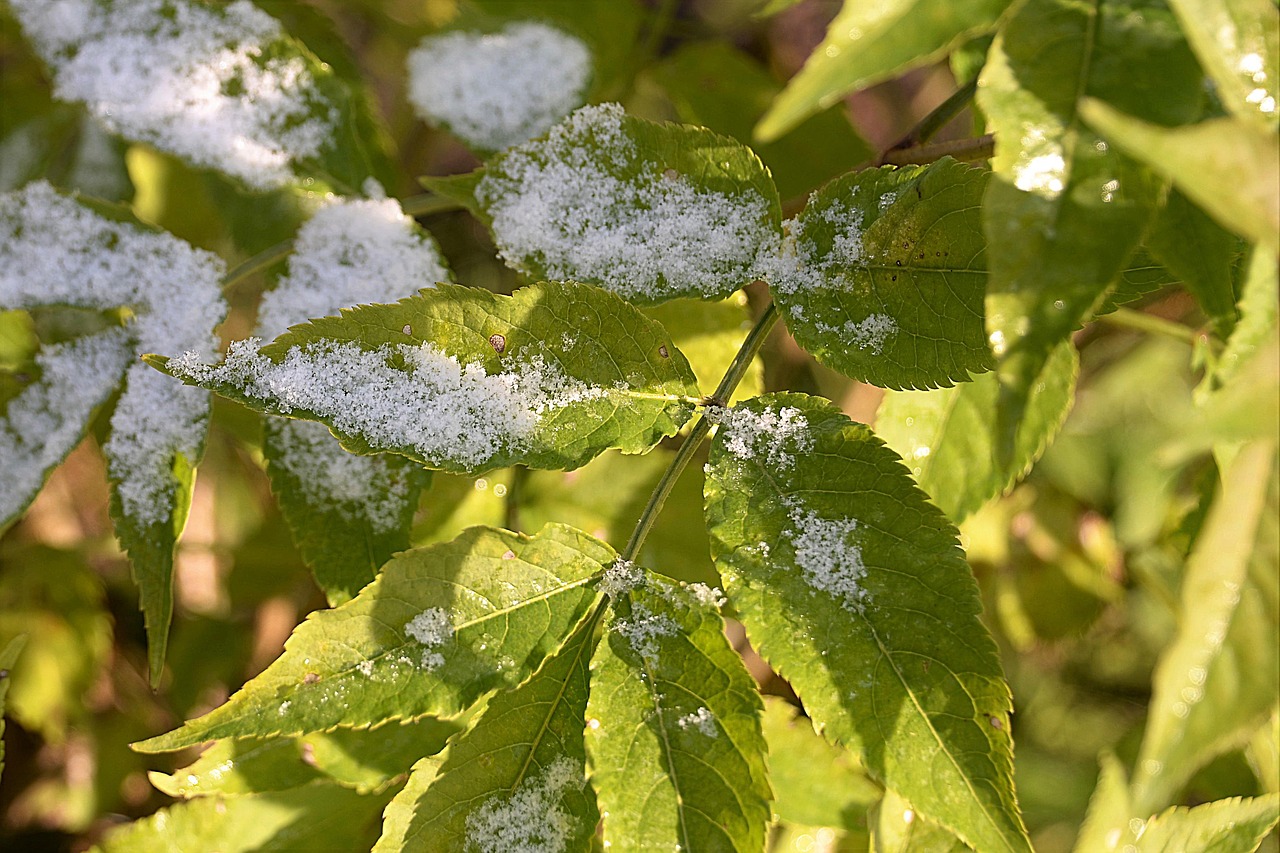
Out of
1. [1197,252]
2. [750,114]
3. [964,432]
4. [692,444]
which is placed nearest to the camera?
[1197,252]

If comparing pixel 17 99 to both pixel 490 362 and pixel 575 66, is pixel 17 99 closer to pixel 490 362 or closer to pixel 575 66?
pixel 575 66

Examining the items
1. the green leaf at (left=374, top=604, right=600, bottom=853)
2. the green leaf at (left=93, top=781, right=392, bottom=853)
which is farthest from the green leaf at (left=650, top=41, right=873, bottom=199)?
the green leaf at (left=93, top=781, right=392, bottom=853)

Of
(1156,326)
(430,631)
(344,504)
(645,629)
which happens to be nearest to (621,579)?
(645,629)

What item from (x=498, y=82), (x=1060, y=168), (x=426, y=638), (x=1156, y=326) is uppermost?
(x=1060, y=168)

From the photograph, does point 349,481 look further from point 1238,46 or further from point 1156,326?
point 1156,326

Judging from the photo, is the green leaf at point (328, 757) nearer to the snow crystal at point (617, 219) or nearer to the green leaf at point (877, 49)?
the snow crystal at point (617, 219)

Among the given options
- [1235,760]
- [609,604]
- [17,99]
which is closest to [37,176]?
[17,99]
